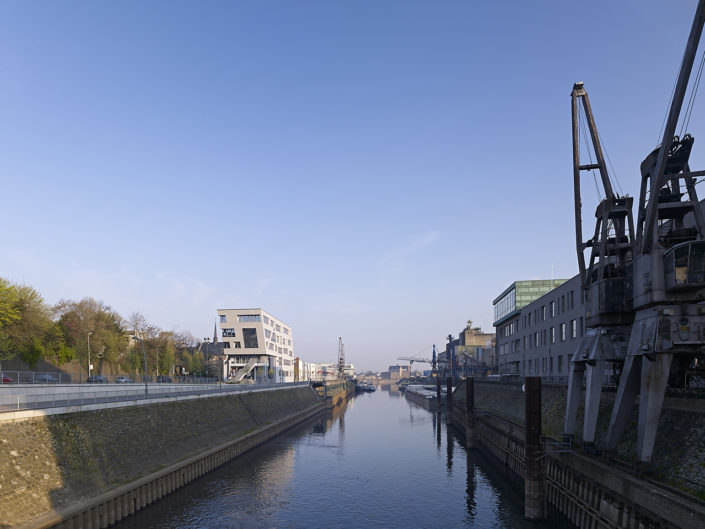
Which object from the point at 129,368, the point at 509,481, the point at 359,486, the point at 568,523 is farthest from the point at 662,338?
the point at 129,368

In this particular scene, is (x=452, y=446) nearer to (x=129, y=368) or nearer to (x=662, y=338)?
(x=662, y=338)

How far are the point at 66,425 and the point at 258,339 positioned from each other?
94717 millimetres

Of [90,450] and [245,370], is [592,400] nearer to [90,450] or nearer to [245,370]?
[90,450]

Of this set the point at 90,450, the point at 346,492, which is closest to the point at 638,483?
the point at 346,492

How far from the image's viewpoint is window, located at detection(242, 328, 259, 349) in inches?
5153

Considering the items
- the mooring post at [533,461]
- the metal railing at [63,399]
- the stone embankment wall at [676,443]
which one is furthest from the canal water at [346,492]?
the metal railing at [63,399]

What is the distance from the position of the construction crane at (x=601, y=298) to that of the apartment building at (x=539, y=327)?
70.3ft

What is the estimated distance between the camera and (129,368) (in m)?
111

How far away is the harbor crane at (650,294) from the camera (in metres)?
29.6

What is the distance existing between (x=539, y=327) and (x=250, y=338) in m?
77.3

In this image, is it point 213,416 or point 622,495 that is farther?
point 213,416

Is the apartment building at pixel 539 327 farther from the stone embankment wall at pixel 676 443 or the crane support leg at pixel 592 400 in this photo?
the crane support leg at pixel 592 400

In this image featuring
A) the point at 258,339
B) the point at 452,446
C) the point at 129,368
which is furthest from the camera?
the point at 258,339

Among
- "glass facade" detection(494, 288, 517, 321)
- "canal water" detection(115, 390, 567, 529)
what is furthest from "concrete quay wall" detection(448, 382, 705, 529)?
"glass facade" detection(494, 288, 517, 321)
